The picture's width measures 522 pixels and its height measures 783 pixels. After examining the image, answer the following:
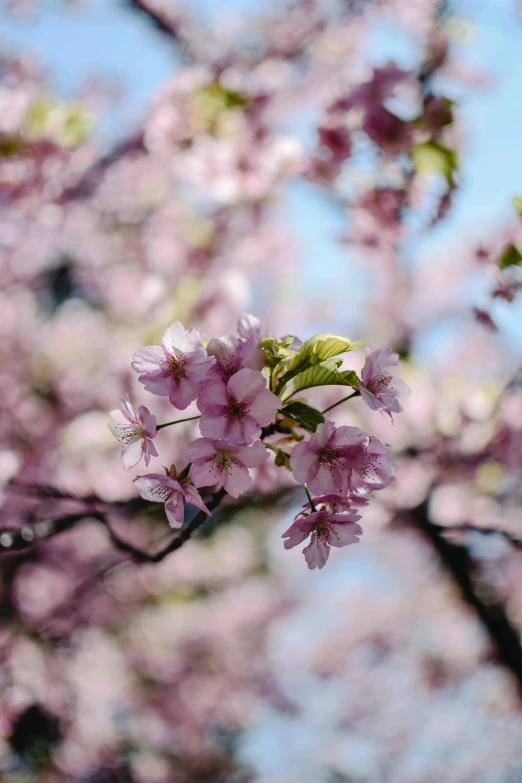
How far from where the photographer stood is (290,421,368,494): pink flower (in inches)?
42.3

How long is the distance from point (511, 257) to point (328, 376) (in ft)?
2.99

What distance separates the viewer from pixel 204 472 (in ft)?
3.63

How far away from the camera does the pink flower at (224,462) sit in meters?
1.08

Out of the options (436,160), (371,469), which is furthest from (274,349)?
(436,160)

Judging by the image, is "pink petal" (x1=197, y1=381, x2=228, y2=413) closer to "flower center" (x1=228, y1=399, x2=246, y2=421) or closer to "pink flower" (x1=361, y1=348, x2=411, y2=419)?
"flower center" (x1=228, y1=399, x2=246, y2=421)

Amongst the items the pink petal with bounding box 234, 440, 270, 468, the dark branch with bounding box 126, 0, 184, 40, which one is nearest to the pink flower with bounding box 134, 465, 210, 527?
the pink petal with bounding box 234, 440, 270, 468

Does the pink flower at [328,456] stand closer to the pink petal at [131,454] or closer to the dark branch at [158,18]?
the pink petal at [131,454]

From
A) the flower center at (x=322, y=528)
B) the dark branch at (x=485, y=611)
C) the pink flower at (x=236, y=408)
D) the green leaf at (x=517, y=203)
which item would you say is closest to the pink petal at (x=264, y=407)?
the pink flower at (x=236, y=408)

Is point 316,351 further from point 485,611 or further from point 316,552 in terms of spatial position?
point 485,611

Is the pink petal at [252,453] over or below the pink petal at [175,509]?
over

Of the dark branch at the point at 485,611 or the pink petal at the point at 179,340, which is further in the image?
the dark branch at the point at 485,611

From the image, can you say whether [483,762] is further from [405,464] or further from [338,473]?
[338,473]

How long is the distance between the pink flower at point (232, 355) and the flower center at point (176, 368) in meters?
0.06

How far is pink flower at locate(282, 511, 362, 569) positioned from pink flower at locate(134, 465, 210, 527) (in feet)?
0.56
